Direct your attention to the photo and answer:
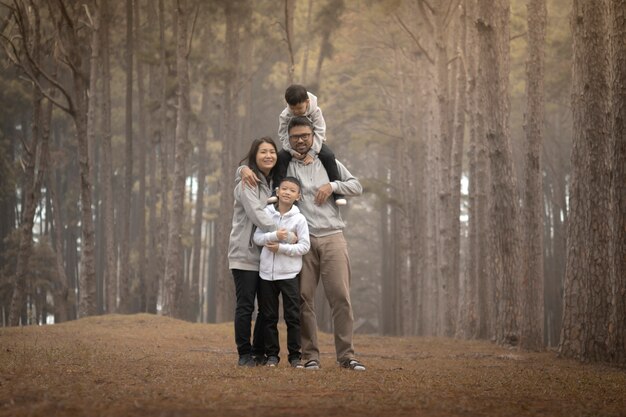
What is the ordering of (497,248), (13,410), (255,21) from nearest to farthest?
(13,410), (497,248), (255,21)

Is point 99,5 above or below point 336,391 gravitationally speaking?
above

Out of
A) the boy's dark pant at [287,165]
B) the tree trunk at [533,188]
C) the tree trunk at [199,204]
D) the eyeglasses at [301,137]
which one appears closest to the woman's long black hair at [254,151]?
the boy's dark pant at [287,165]

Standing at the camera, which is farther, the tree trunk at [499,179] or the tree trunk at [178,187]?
the tree trunk at [178,187]

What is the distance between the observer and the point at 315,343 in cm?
738

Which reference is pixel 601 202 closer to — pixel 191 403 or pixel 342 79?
pixel 191 403

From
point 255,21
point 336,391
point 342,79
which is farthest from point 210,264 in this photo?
point 336,391

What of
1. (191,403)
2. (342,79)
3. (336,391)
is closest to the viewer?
(191,403)

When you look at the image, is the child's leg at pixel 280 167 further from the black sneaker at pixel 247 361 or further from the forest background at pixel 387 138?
the forest background at pixel 387 138

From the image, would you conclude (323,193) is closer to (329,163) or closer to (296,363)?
(329,163)

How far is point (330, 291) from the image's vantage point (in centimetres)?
735

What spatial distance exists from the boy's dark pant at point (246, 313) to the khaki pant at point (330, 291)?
1.40ft

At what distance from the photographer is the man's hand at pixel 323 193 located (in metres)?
7.26

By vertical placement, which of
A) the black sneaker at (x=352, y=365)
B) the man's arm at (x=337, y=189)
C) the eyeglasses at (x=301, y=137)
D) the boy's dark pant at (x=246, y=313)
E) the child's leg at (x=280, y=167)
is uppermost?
the eyeglasses at (x=301, y=137)

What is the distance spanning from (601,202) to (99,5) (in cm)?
1480
